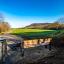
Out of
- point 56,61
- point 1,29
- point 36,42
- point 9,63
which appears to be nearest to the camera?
point 9,63

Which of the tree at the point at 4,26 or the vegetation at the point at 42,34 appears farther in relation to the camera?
the tree at the point at 4,26

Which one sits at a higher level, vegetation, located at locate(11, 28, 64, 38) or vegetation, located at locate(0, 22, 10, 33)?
vegetation, located at locate(0, 22, 10, 33)

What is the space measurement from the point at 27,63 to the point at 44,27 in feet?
79.9

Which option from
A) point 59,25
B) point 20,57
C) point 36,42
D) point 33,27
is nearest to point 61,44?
point 36,42

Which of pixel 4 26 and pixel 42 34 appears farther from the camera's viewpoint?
pixel 4 26

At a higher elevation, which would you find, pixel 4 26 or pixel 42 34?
pixel 4 26

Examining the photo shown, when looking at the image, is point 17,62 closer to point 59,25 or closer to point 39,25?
point 59,25

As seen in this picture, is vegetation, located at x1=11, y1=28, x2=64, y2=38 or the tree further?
the tree

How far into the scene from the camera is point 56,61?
9.77m

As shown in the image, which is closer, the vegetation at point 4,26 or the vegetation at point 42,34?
the vegetation at point 42,34

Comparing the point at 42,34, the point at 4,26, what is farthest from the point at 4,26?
the point at 42,34

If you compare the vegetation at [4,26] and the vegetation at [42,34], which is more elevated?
the vegetation at [4,26]

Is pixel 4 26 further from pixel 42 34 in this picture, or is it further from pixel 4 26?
pixel 42 34

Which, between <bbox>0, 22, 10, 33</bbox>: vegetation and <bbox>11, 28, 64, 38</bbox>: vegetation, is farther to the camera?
<bbox>0, 22, 10, 33</bbox>: vegetation
